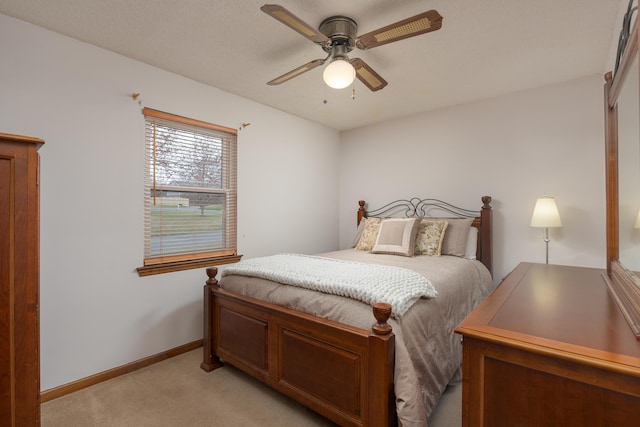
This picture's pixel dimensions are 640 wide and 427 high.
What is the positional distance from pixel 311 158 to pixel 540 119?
98.8 inches

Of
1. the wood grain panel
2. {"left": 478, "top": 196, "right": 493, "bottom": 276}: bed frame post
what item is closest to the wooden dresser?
the wood grain panel

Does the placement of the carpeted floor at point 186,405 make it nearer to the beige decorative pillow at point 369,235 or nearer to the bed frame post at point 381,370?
the bed frame post at point 381,370

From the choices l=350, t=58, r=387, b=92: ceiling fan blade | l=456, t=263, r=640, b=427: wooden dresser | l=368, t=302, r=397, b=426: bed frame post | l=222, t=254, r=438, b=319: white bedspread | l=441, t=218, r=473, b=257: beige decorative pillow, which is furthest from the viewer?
l=441, t=218, r=473, b=257: beige decorative pillow

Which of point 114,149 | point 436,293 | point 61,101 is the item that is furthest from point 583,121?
point 61,101

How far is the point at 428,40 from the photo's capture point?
2123mm

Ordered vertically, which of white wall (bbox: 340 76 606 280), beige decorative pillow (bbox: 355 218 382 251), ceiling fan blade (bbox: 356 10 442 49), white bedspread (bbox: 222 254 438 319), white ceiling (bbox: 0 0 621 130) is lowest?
white bedspread (bbox: 222 254 438 319)

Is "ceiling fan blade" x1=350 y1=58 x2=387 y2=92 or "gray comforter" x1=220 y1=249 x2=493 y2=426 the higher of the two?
"ceiling fan blade" x1=350 y1=58 x2=387 y2=92

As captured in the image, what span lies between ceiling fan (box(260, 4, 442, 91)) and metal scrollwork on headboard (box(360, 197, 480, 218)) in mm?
1846

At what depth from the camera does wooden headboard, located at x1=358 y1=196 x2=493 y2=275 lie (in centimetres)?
312

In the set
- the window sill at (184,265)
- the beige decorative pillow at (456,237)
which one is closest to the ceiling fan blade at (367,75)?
the beige decorative pillow at (456,237)

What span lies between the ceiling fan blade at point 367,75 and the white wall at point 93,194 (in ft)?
4.99

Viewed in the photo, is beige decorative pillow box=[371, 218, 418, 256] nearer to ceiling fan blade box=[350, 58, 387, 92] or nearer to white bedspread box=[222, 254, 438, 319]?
white bedspread box=[222, 254, 438, 319]

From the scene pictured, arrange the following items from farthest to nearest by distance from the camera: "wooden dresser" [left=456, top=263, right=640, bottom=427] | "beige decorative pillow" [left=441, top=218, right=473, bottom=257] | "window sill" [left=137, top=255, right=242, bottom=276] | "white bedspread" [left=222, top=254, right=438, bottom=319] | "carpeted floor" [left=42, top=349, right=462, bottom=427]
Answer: "beige decorative pillow" [left=441, top=218, right=473, bottom=257] → "window sill" [left=137, top=255, right=242, bottom=276] → "carpeted floor" [left=42, top=349, right=462, bottom=427] → "white bedspread" [left=222, top=254, right=438, bottom=319] → "wooden dresser" [left=456, top=263, right=640, bottom=427]

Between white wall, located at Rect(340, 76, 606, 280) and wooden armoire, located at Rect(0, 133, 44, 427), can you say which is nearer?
wooden armoire, located at Rect(0, 133, 44, 427)
